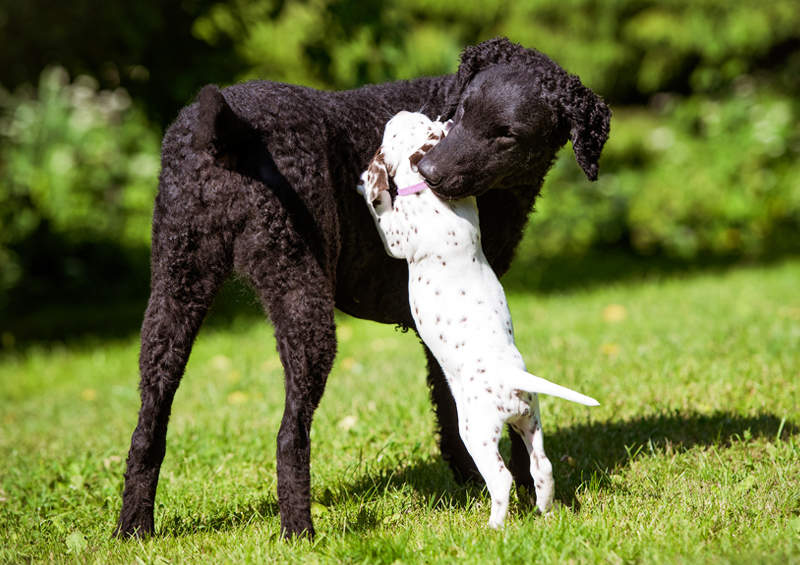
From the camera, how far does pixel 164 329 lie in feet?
9.04

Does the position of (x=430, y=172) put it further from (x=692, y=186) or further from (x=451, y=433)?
(x=692, y=186)

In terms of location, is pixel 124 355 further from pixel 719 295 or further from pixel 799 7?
pixel 799 7

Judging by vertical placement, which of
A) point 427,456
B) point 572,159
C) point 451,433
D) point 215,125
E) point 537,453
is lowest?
point 427,456

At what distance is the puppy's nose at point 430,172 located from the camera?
2639 millimetres

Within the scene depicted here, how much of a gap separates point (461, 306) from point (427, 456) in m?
1.33

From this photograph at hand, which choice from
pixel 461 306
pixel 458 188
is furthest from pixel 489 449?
pixel 458 188

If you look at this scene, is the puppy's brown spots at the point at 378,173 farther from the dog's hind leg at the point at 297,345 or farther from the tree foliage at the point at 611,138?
the tree foliage at the point at 611,138

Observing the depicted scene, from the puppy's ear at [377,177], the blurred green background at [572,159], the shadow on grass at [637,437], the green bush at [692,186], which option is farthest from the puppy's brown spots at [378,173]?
the green bush at [692,186]

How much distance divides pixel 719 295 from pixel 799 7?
398 centimetres

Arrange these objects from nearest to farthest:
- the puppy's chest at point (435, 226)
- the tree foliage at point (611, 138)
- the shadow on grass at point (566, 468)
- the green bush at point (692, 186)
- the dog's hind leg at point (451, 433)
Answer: the puppy's chest at point (435, 226), the shadow on grass at point (566, 468), the dog's hind leg at point (451, 433), the tree foliage at point (611, 138), the green bush at point (692, 186)

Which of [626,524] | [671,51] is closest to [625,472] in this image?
[626,524]

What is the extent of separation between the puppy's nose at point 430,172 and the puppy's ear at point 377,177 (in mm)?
136

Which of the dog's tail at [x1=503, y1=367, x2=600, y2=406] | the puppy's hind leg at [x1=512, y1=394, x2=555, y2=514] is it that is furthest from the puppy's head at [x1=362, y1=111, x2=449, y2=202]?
the puppy's hind leg at [x1=512, y1=394, x2=555, y2=514]

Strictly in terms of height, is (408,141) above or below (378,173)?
above
